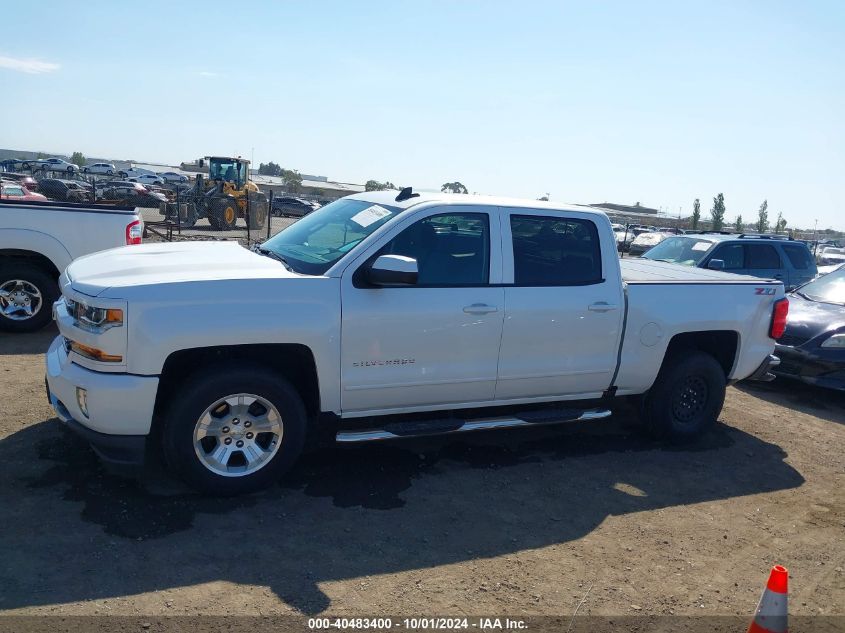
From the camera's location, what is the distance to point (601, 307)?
5.27 metres

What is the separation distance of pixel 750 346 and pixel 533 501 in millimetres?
2744

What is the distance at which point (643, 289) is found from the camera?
5.54 metres

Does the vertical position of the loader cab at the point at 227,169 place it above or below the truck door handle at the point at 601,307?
above

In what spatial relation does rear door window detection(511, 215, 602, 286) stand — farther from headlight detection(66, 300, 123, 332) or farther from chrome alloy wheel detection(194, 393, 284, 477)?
headlight detection(66, 300, 123, 332)

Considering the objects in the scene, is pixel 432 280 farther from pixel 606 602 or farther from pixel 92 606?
pixel 92 606

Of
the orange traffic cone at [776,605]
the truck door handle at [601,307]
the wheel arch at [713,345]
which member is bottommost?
the orange traffic cone at [776,605]

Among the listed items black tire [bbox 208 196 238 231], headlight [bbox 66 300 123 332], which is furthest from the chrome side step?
black tire [bbox 208 196 238 231]

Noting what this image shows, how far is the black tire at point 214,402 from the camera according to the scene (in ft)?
13.5

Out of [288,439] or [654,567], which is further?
[288,439]

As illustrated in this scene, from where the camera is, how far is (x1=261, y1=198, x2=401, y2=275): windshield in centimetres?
471

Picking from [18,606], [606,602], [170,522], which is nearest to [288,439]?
[170,522]

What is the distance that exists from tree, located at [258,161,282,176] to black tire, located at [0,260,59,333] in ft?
420

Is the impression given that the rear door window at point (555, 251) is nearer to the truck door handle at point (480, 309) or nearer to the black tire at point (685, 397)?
the truck door handle at point (480, 309)

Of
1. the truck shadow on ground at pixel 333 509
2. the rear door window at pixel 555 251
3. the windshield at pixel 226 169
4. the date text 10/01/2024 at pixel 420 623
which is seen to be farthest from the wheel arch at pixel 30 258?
the windshield at pixel 226 169
